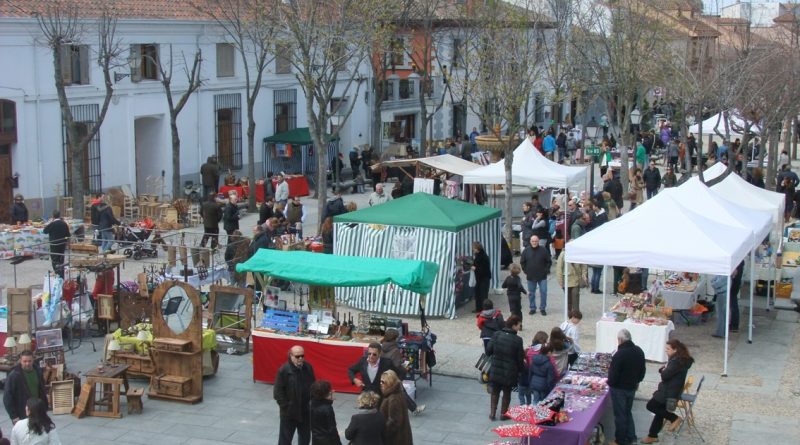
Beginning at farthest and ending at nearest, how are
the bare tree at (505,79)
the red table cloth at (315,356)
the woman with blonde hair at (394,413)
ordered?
1. the bare tree at (505,79)
2. the red table cloth at (315,356)
3. the woman with blonde hair at (394,413)

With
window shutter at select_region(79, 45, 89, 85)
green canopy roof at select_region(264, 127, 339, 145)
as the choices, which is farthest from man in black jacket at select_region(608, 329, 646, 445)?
green canopy roof at select_region(264, 127, 339, 145)

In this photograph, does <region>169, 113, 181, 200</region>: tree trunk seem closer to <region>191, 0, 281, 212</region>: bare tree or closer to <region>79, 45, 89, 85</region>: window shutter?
<region>191, 0, 281, 212</region>: bare tree

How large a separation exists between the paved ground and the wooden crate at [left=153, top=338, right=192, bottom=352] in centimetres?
68

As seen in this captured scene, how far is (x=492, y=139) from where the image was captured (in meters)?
33.7

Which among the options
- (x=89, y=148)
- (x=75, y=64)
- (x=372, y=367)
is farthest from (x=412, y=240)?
(x=75, y=64)

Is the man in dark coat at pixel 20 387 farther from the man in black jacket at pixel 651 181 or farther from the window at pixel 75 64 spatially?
the man in black jacket at pixel 651 181

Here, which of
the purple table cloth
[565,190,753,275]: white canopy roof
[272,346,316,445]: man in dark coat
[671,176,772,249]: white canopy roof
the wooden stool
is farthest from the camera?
[671,176,772,249]: white canopy roof

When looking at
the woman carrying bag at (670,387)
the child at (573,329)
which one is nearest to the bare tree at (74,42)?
the child at (573,329)

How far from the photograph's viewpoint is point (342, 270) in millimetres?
14695

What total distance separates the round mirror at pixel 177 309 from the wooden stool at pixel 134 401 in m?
0.98

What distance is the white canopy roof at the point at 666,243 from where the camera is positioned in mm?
15172

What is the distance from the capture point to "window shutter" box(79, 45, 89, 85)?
2898cm

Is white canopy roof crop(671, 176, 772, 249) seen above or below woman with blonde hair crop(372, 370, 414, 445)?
above

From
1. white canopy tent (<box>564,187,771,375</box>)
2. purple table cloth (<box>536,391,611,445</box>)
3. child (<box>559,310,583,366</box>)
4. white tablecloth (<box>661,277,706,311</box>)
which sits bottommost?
purple table cloth (<box>536,391,611,445</box>)
